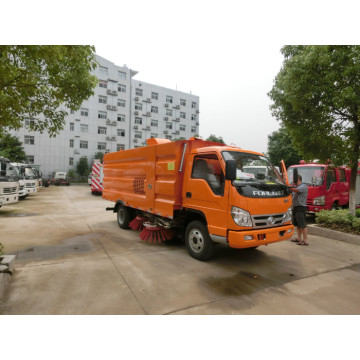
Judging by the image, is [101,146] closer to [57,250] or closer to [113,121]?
[113,121]

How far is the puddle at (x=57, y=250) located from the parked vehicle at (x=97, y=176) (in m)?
11.7

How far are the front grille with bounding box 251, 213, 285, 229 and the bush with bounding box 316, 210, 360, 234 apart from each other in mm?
3525

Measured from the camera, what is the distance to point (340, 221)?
7012mm

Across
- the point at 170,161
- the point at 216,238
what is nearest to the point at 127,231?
the point at 170,161

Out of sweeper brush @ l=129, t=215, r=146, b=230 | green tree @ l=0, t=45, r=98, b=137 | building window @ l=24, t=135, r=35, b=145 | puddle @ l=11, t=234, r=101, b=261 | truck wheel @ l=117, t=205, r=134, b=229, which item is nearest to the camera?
green tree @ l=0, t=45, r=98, b=137

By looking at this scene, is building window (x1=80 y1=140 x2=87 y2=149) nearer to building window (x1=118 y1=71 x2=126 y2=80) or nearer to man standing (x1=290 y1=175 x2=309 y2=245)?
building window (x1=118 y1=71 x2=126 y2=80)

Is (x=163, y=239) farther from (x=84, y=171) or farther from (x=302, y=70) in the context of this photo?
(x=84, y=171)

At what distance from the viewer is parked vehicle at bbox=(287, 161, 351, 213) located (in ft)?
27.5

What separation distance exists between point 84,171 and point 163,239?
33.6 metres

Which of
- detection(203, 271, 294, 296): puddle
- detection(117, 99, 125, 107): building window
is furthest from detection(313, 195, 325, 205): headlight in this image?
detection(117, 99, 125, 107): building window

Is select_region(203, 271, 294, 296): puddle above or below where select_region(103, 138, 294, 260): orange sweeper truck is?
below

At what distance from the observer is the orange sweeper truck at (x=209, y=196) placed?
4.07m

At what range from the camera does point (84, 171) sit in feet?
120

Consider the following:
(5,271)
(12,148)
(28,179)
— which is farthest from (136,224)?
(12,148)
